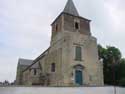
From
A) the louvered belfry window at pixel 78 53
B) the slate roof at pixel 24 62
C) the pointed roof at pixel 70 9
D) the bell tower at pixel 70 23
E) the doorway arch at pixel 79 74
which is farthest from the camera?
the slate roof at pixel 24 62

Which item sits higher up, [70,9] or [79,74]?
[70,9]

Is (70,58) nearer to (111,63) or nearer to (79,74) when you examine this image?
(79,74)

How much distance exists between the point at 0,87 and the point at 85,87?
7.07 m

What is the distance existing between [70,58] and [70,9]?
28.3ft

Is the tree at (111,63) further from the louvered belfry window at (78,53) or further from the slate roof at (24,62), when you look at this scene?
the slate roof at (24,62)

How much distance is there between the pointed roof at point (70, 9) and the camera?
25423mm

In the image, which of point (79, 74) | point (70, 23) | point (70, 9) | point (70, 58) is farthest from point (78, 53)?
point (70, 9)

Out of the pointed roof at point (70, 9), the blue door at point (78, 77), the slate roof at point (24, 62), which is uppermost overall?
the pointed roof at point (70, 9)

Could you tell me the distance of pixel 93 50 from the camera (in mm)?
23969

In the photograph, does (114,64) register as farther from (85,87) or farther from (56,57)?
(85,87)

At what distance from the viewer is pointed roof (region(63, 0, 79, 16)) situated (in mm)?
25423

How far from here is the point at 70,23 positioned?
23984mm

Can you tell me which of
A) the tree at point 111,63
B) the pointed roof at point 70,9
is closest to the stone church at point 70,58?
the pointed roof at point 70,9

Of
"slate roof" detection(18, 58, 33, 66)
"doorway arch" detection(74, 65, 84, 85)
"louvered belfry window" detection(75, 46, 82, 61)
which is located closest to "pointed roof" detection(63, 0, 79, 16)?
"louvered belfry window" detection(75, 46, 82, 61)
